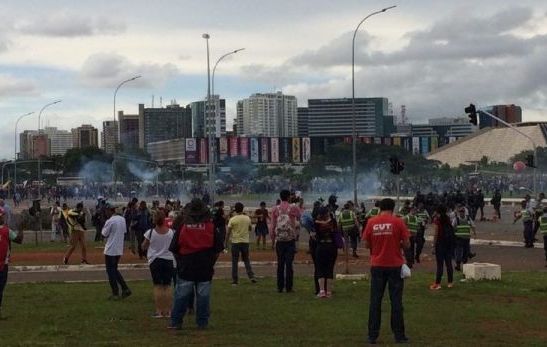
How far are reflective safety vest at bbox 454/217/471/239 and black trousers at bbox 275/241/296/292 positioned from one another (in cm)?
492

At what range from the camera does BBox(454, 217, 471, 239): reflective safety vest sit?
19.5m

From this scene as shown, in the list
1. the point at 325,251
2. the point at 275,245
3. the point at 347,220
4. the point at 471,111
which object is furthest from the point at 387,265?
the point at 471,111

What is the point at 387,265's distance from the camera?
10.6m

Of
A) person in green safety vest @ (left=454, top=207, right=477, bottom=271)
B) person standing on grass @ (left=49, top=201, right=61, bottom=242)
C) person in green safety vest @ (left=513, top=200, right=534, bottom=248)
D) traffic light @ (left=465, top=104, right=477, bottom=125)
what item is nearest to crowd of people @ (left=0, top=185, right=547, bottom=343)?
person in green safety vest @ (left=454, top=207, right=477, bottom=271)

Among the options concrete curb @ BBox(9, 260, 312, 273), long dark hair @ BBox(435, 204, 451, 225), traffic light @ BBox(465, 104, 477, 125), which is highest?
traffic light @ BBox(465, 104, 477, 125)

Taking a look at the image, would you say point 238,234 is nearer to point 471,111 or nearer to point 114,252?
point 114,252

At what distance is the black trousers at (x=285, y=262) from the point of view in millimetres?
15836

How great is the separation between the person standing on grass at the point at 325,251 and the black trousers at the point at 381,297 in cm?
440

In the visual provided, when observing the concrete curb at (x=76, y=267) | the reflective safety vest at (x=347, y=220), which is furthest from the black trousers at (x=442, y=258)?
the concrete curb at (x=76, y=267)

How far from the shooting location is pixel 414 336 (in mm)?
11180

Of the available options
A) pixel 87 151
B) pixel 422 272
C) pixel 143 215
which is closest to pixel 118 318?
pixel 422 272

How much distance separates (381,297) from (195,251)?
231cm

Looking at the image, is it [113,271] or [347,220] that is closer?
[113,271]

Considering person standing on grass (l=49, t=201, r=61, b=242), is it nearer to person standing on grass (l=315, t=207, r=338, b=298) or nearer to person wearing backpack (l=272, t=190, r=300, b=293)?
person wearing backpack (l=272, t=190, r=300, b=293)
